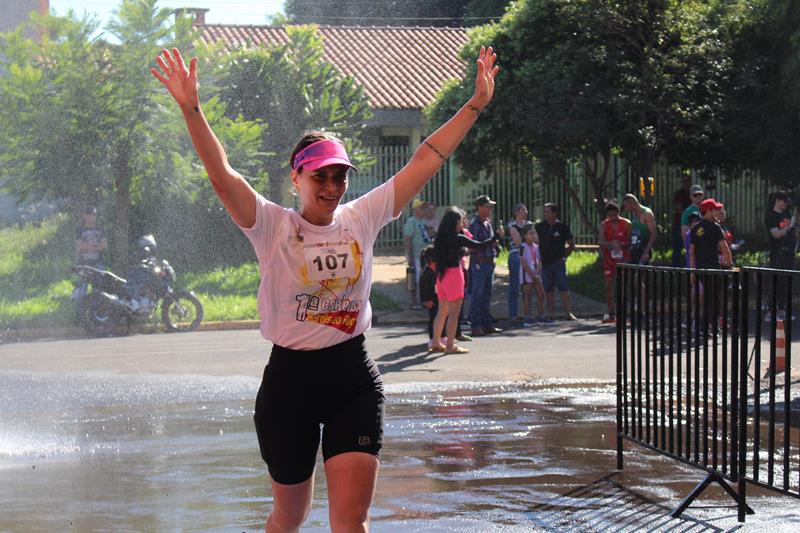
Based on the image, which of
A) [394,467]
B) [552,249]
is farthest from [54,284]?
[394,467]

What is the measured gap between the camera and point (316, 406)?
4.56 m

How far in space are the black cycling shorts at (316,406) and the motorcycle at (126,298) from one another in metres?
13.7

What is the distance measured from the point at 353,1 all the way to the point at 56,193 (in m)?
35.5

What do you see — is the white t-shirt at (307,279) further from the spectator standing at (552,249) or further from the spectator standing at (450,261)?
the spectator standing at (552,249)

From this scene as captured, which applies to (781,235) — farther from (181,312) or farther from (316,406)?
(316,406)

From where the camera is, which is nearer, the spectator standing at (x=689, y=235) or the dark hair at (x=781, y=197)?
the spectator standing at (x=689, y=235)

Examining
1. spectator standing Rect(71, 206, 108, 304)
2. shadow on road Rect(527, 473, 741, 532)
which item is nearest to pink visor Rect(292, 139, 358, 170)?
shadow on road Rect(527, 473, 741, 532)

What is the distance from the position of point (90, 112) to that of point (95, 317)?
538 cm

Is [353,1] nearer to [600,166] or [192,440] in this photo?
[600,166]

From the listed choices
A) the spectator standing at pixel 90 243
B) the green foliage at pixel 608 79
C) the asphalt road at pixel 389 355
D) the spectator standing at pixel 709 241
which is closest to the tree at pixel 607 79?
the green foliage at pixel 608 79

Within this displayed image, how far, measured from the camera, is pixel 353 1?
56219mm

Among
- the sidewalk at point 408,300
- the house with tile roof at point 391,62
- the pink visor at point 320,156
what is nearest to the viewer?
the pink visor at point 320,156

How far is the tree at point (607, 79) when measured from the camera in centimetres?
2205

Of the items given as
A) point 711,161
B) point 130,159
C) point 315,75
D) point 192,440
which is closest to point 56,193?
point 130,159
